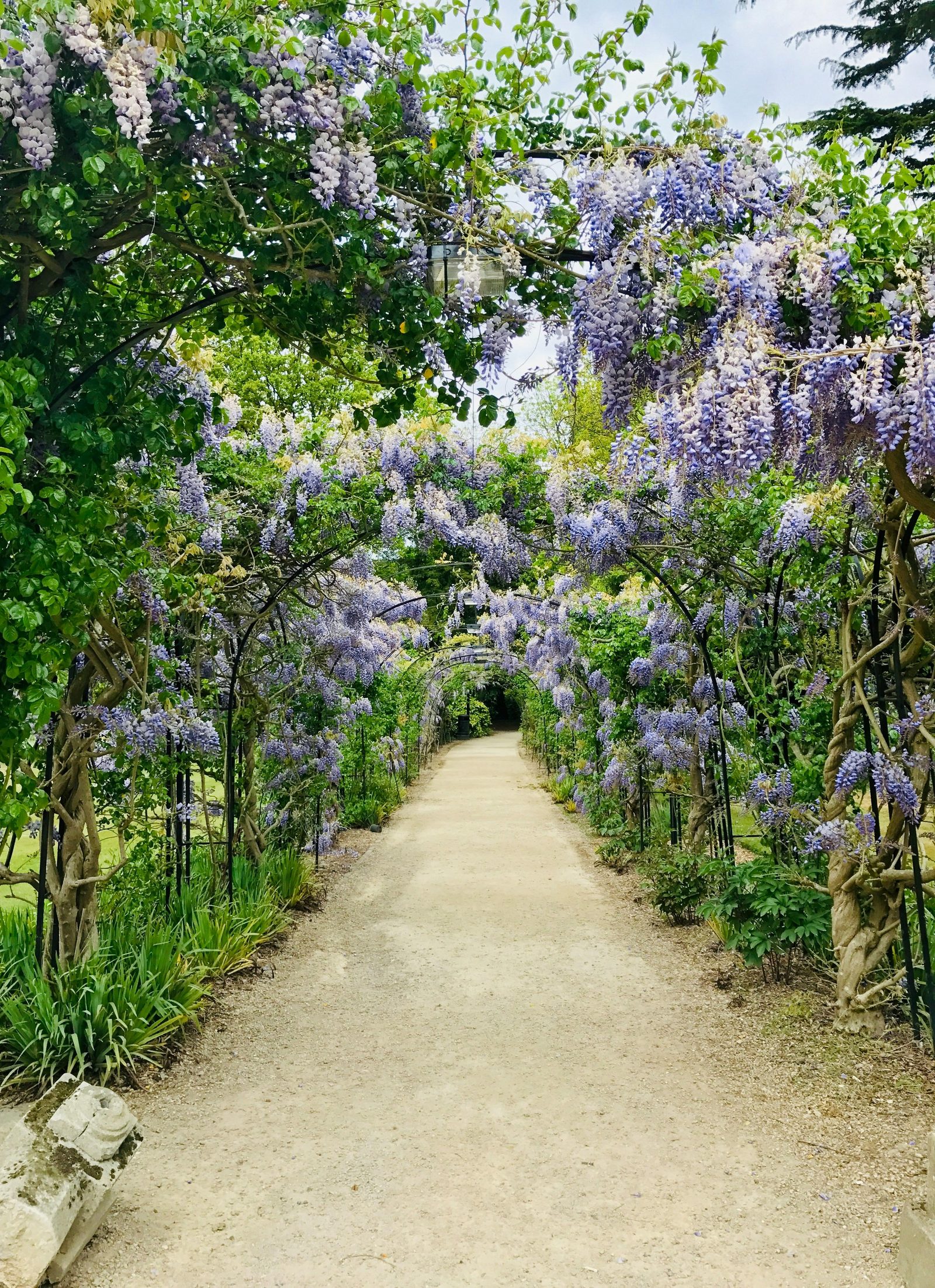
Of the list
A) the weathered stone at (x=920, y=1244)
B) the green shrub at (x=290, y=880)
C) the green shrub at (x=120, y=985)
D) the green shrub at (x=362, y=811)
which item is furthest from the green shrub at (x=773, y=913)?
the green shrub at (x=362, y=811)

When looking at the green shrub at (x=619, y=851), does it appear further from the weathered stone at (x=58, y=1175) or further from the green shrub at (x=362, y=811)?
the weathered stone at (x=58, y=1175)

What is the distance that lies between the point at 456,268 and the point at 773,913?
10.0 ft

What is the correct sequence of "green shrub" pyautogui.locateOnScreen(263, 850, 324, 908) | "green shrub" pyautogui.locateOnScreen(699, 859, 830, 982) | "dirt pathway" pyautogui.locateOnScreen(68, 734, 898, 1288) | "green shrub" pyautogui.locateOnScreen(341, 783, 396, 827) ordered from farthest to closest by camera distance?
"green shrub" pyautogui.locateOnScreen(341, 783, 396, 827) → "green shrub" pyautogui.locateOnScreen(263, 850, 324, 908) → "green shrub" pyautogui.locateOnScreen(699, 859, 830, 982) → "dirt pathway" pyautogui.locateOnScreen(68, 734, 898, 1288)

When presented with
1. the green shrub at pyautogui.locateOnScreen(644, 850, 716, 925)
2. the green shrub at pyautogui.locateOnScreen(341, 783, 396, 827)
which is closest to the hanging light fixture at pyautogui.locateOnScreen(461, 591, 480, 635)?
the green shrub at pyautogui.locateOnScreen(341, 783, 396, 827)

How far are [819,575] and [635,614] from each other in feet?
10.9

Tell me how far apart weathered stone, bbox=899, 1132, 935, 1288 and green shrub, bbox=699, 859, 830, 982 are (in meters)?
1.87

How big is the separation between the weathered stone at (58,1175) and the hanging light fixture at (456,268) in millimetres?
2719

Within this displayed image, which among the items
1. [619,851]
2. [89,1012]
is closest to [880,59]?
[619,851]

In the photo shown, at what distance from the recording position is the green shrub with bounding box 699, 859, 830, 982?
4340 mm

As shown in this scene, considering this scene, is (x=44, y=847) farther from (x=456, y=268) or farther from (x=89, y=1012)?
(x=456, y=268)

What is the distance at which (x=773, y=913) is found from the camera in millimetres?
4309

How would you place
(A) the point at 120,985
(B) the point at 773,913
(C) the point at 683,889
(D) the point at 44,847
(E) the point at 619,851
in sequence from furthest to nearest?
(E) the point at 619,851 < (C) the point at 683,889 < (B) the point at 773,913 < (D) the point at 44,847 < (A) the point at 120,985

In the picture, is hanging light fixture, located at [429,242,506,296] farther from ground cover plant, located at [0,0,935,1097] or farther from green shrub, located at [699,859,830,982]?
green shrub, located at [699,859,830,982]

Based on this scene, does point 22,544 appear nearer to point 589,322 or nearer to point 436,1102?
point 589,322
